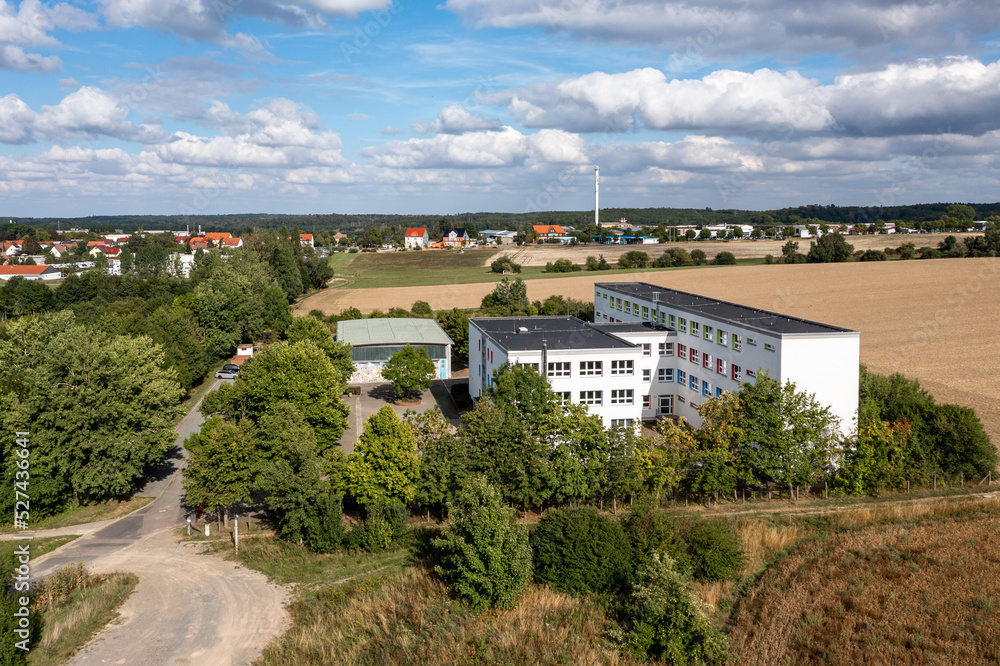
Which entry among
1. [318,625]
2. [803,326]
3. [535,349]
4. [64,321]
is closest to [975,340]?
[803,326]

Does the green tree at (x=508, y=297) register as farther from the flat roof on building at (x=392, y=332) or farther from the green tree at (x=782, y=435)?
the green tree at (x=782, y=435)

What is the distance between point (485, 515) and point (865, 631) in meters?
11.6

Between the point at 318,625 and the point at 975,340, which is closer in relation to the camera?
the point at 318,625

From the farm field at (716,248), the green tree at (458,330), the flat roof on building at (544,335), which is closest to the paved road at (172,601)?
the flat roof on building at (544,335)

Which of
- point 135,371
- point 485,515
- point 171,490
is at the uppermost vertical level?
point 135,371

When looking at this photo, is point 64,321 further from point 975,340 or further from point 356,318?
point 975,340

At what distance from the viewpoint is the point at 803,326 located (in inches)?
1469

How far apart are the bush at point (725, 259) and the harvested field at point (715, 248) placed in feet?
11.1

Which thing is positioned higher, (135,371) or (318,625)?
(135,371)

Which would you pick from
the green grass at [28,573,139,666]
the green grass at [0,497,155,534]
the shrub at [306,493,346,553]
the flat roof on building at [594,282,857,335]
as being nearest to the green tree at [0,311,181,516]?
the green grass at [0,497,155,534]

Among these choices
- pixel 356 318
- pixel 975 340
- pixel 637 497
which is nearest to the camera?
pixel 637 497

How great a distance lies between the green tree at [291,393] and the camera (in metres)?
36.1

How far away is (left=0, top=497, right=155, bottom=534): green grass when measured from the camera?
2984 centimetres

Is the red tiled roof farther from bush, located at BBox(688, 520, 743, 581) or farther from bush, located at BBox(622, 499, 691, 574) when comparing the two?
bush, located at BBox(688, 520, 743, 581)
